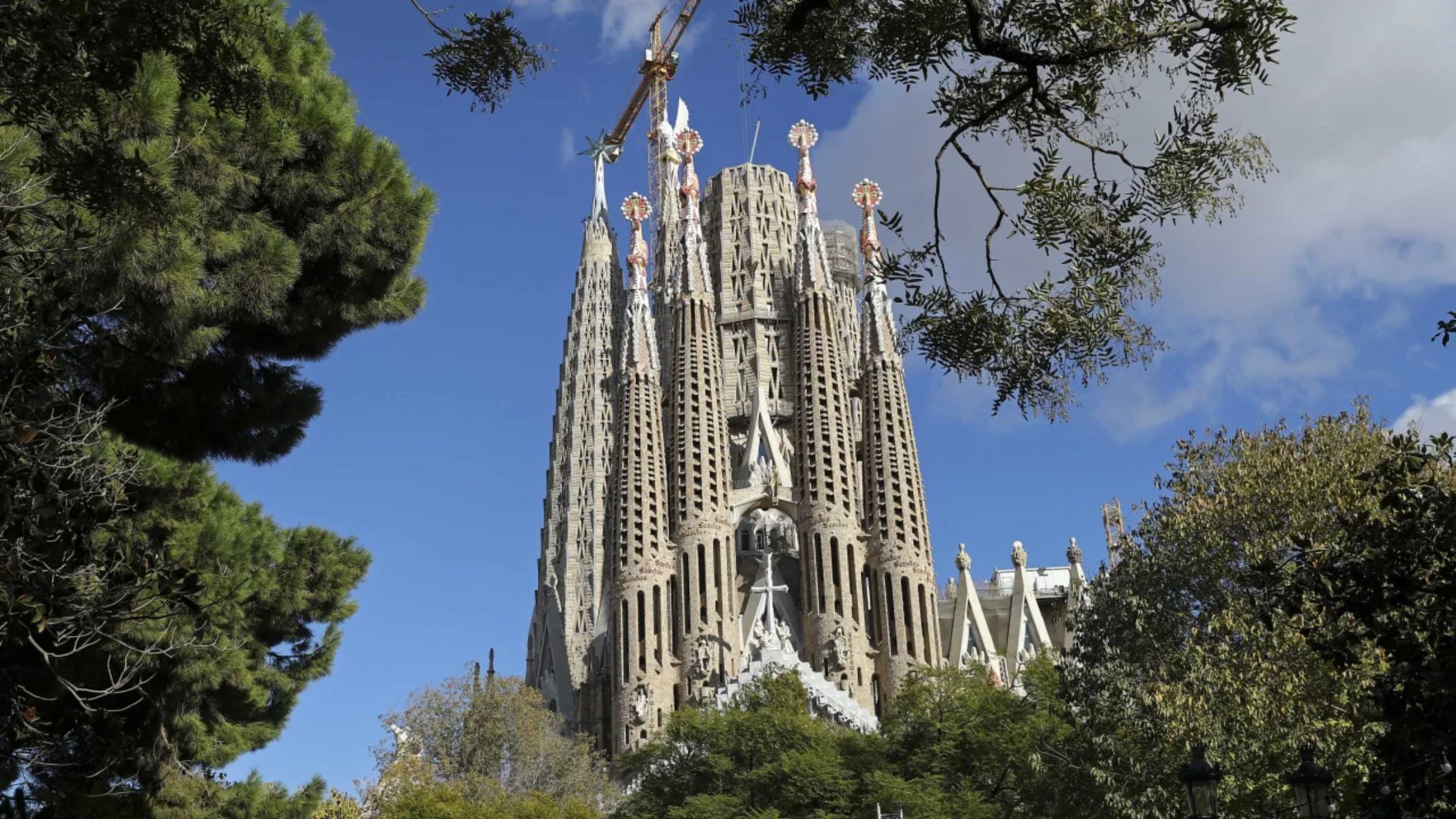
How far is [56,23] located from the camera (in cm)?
666

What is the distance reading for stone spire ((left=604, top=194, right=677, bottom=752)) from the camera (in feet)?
114

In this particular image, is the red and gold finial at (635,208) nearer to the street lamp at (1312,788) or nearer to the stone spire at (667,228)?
the stone spire at (667,228)

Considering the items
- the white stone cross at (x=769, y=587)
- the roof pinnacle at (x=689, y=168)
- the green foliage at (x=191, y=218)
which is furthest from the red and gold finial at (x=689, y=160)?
the green foliage at (x=191, y=218)

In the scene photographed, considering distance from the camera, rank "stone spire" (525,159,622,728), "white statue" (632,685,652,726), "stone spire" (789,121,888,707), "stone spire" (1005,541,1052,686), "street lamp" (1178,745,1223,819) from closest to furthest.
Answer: "street lamp" (1178,745,1223,819) < "white statue" (632,685,652,726) < "stone spire" (789,121,888,707) < "stone spire" (1005,541,1052,686) < "stone spire" (525,159,622,728)

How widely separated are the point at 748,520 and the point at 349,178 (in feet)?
105

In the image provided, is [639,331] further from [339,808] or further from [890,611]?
[339,808]

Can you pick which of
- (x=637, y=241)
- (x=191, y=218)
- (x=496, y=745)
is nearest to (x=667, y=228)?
(x=637, y=241)

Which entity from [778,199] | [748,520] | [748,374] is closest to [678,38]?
[778,199]

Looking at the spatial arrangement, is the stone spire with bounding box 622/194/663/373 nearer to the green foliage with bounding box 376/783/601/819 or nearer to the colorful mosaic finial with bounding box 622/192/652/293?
the colorful mosaic finial with bounding box 622/192/652/293

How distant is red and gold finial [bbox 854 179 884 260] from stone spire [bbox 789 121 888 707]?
2.15 metres

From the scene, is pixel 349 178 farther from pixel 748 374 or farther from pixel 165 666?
pixel 748 374

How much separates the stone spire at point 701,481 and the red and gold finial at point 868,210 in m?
4.66

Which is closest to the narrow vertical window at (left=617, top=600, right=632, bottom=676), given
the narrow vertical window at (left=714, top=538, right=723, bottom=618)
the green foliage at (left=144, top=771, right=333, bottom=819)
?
the narrow vertical window at (left=714, top=538, right=723, bottom=618)

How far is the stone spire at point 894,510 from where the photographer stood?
35.5 meters
